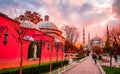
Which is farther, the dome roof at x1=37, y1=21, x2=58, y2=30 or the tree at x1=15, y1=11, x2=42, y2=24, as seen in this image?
the dome roof at x1=37, y1=21, x2=58, y2=30

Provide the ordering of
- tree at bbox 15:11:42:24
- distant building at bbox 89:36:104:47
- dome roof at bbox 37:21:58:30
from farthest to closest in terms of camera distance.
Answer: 1. distant building at bbox 89:36:104:47
2. dome roof at bbox 37:21:58:30
3. tree at bbox 15:11:42:24


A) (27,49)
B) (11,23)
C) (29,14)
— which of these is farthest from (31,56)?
(29,14)

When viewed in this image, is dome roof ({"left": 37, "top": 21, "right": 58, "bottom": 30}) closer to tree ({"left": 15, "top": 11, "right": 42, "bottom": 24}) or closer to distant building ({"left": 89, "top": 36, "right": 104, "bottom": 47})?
tree ({"left": 15, "top": 11, "right": 42, "bottom": 24})

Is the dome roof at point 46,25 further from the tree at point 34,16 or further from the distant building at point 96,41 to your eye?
the distant building at point 96,41

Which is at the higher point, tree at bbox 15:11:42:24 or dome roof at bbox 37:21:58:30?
tree at bbox 15:11:42:24

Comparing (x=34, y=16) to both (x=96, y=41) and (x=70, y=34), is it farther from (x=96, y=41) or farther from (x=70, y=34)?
(x=96, y=41)

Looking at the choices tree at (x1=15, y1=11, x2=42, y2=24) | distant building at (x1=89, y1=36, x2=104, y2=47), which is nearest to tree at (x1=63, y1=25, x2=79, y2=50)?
tree at (x1=15, y1=11, x2=42, y2=24)

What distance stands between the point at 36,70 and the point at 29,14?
28.5m

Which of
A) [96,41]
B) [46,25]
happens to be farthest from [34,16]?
[96,41]

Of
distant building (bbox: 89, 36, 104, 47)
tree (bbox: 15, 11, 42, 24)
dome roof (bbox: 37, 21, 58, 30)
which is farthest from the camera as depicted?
distant building (bbox: 89, 36, 104, 47)

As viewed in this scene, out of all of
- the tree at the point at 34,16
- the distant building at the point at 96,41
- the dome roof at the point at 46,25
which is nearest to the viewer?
→ the tree at the point at 34,16

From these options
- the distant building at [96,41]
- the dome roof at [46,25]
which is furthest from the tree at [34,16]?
the distant building at [96,41]

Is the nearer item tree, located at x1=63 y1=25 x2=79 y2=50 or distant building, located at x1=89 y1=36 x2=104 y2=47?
tree, located at x1=63 y1=25 x2=79 y2=50

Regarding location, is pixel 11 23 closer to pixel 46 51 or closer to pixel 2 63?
pixel 2 63
